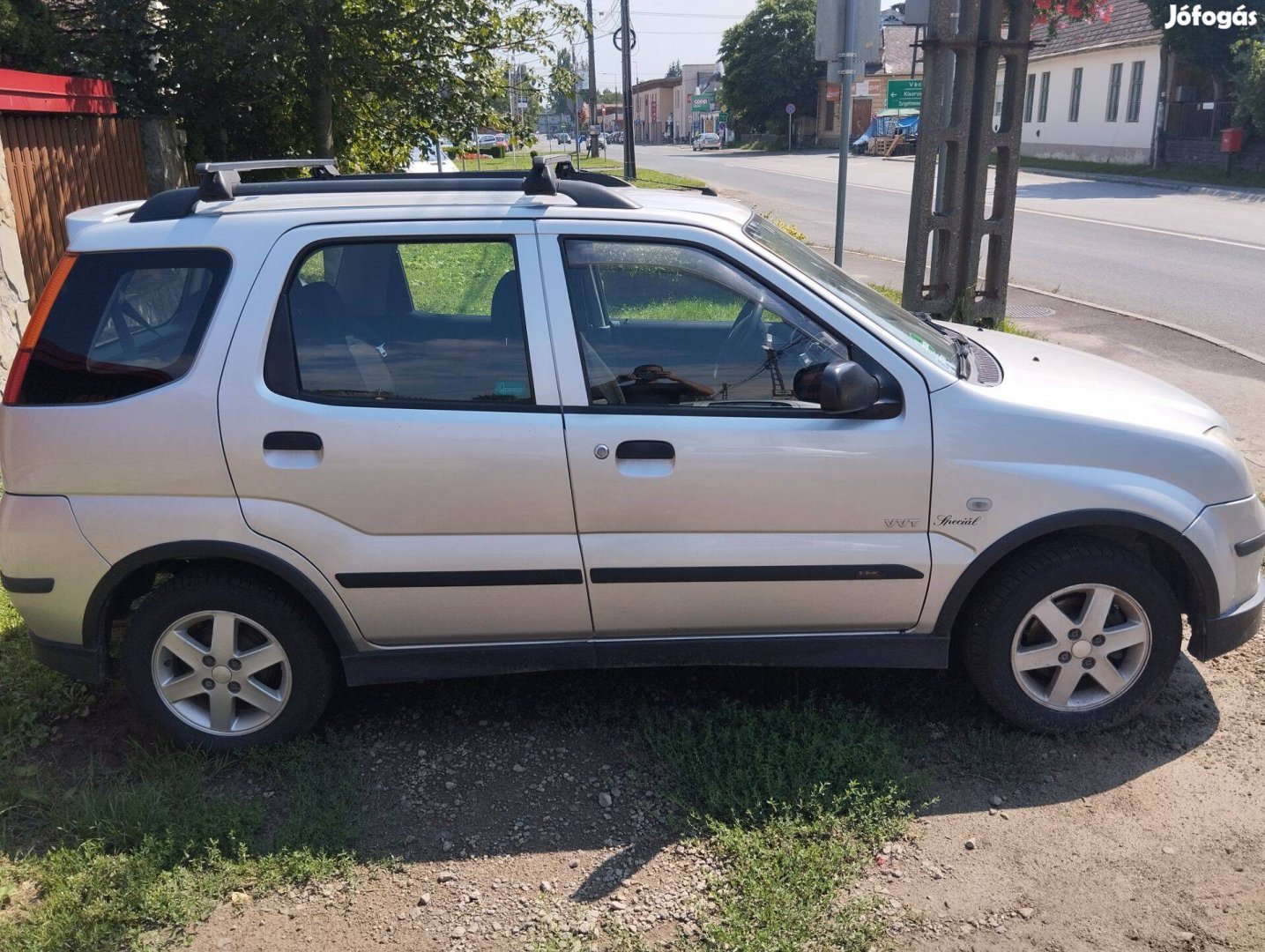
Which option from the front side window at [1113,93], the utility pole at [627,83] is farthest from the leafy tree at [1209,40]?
the utility pole at [627,83]

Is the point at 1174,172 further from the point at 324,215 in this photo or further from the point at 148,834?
the point at 148,834

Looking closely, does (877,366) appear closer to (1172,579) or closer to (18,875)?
(1172,579)

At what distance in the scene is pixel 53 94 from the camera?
28.7 ft

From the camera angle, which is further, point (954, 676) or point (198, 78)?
point (198, 78)

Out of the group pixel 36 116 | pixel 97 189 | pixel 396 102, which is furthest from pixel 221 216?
pixel 396 102

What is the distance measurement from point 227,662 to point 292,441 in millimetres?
826

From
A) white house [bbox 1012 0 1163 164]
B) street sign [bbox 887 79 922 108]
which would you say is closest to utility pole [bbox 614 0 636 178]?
white house [bbox 1012 0 1163 164]

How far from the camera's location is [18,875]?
3.34 m

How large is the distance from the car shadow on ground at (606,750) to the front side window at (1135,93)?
3974 centimetres

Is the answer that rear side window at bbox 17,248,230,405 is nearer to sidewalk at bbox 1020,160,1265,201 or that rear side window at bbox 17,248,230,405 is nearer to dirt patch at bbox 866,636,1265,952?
dirt patch at bbox 866,636,1265,952

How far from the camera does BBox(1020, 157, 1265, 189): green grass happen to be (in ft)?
100

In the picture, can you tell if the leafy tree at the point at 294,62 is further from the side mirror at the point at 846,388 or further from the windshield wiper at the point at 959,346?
the side mirror at the point at 846,388

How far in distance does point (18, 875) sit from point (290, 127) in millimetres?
11141

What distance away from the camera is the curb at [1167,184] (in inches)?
1094
